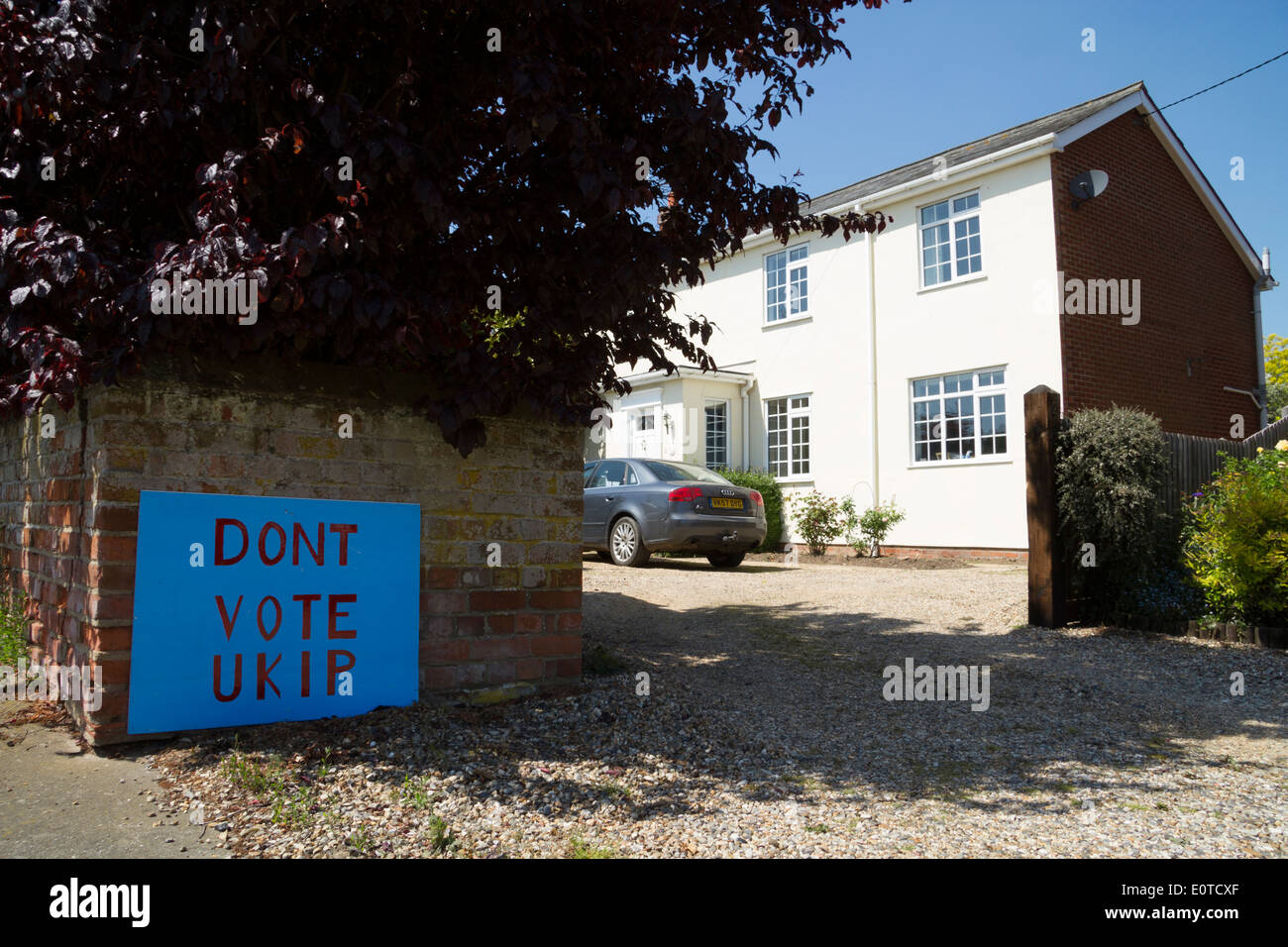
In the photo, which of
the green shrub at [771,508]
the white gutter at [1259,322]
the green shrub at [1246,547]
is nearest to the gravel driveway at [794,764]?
the green shrub at [1246,547]

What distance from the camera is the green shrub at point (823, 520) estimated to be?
51.5 ft

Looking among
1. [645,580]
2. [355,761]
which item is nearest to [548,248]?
[355,761]

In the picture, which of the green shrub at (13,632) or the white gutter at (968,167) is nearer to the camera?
the green shrub at (13,632)

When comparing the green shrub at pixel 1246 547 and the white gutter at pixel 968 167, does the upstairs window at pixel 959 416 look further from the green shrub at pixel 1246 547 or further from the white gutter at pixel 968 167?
the green shrub at pixel 1246 547

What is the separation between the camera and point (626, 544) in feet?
38.9

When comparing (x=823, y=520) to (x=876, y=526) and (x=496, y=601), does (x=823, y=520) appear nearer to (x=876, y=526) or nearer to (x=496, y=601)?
(x=876, y=526)

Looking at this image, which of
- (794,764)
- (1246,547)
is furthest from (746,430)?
(794,764)

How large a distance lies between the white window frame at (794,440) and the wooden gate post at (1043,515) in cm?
931

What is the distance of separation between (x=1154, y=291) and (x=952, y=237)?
3.79 metres

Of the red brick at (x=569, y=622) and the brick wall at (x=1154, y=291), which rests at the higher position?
the brick wall at (x=1154, y=291)

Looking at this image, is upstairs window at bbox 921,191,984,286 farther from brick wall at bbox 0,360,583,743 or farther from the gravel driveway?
brick wall at bbox 0,360,583,743

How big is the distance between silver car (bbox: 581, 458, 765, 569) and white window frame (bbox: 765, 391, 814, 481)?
511cm

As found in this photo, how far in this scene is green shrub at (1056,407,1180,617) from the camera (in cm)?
708

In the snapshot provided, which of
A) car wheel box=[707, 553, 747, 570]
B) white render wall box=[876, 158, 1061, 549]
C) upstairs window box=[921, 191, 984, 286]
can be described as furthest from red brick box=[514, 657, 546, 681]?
upstairs window box=[921, 191, 984, 286]
